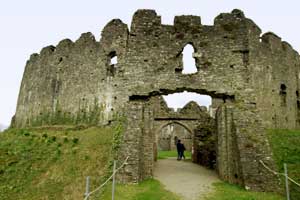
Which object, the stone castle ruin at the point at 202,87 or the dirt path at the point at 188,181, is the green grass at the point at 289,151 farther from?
the dirt path at the point at 188,181

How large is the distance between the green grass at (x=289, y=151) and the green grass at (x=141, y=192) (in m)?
4.44

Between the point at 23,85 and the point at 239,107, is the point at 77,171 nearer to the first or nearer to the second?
the point at 239,107

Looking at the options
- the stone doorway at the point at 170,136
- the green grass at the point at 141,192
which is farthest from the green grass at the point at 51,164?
the stone doorway at the point at 170,136

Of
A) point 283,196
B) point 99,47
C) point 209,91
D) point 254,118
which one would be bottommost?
point 283,196

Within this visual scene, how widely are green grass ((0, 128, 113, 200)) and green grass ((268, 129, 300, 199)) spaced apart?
7459 millimetres

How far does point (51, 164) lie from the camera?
52.7 ft

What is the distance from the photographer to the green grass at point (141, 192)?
1151 cm

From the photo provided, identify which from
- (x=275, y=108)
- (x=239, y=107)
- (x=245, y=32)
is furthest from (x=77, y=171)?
(x=275, y=108)

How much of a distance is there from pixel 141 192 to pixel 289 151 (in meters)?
8.69

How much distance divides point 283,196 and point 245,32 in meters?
7.62

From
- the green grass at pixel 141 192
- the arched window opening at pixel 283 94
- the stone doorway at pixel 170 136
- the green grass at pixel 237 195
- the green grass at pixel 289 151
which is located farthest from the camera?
the stone doorway at pixel 170 136

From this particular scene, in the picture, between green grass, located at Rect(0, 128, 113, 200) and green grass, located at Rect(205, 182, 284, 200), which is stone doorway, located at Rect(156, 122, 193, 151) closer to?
green grass, located at Rect(0, 128, 113, 200)

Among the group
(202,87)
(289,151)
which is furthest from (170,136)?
(202,87)

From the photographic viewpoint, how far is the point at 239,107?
48.7ft
